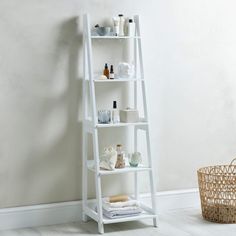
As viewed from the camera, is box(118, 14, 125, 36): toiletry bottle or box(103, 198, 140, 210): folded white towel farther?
box(118, 14, 125, 36): toiletry bottle

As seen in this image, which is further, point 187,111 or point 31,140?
point 187,111

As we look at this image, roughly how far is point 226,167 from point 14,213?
5.25 feet

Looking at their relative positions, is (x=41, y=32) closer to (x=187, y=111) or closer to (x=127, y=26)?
(x=127, y=26)

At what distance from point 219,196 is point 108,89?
3.51 feet

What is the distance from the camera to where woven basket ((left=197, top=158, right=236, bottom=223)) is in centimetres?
385

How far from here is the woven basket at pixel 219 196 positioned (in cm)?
385

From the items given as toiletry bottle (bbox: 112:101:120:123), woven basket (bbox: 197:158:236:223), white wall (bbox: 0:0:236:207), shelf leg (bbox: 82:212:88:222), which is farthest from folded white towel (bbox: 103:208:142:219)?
toiletry bottle (bbox: 112:101:120:123)

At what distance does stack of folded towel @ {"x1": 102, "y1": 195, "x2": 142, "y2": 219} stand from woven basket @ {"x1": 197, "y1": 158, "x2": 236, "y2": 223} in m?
0.49

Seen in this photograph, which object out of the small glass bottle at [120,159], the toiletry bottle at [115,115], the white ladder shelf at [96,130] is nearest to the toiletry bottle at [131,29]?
the white ladder shelf at [96,130]

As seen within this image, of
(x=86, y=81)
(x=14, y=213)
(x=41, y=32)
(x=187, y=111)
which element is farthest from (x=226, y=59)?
(x=14, y=213)

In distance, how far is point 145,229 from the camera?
12.3 ft

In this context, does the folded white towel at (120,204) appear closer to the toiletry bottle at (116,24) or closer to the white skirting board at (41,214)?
the white skirting board at (41,214)

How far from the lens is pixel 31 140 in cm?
382

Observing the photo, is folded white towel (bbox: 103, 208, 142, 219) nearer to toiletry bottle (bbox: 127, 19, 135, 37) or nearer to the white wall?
the white wall
